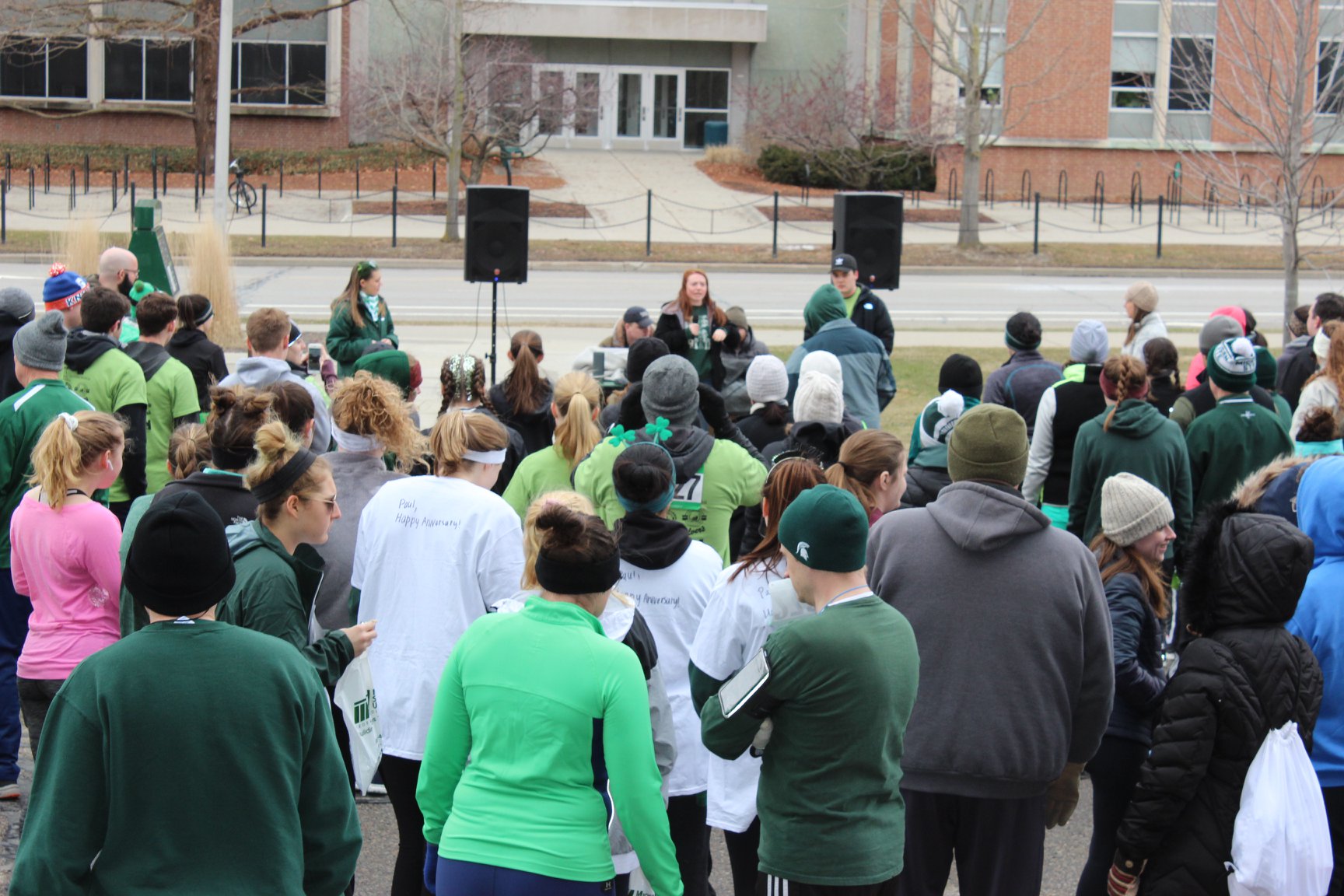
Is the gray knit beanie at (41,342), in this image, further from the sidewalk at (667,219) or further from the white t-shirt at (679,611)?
the sidewalk at (667,219)

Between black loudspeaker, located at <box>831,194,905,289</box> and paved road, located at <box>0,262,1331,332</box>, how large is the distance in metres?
5.27

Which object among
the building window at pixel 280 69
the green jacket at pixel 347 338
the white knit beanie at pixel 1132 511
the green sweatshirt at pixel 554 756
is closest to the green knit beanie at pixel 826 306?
the green jacket at pixel 347 338

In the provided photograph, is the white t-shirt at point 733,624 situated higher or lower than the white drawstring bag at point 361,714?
higher

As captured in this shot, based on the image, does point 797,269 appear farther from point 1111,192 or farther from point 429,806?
point 429,806

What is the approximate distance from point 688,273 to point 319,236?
22.2m

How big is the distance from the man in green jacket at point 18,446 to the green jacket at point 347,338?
12.1 feet

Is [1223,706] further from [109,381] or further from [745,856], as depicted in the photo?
[109,381]

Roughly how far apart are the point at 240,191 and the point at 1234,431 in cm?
3093

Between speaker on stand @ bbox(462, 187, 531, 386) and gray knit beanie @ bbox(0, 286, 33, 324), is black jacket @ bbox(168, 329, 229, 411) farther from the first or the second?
speaker on stand @ bbox(462, 187, 531, 386)

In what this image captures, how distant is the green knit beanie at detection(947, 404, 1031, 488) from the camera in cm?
448

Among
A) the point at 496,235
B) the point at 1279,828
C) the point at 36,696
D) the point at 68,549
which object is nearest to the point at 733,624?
the point at 1279,828

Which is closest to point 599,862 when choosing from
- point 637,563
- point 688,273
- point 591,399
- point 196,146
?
point 637,563

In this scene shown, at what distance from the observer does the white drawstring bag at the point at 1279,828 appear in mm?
4078

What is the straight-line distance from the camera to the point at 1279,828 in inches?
161
